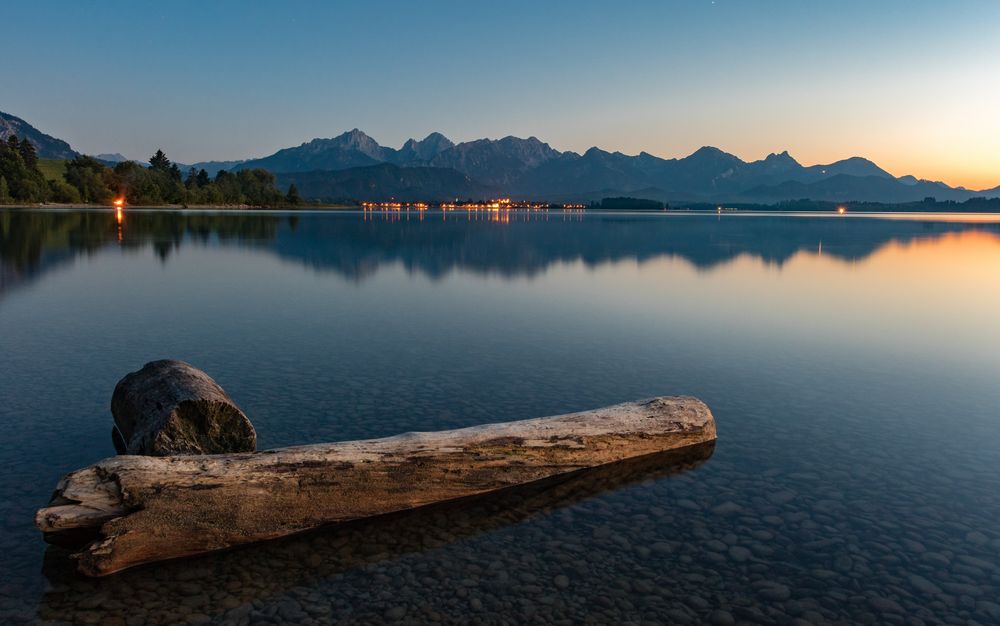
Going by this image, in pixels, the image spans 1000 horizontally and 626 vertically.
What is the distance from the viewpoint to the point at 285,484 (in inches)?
369

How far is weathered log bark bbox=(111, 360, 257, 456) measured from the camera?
429 inches

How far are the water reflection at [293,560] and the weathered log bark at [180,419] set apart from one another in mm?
2322

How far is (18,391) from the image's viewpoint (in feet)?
51.6

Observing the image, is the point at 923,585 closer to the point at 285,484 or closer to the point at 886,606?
the point at 886,606

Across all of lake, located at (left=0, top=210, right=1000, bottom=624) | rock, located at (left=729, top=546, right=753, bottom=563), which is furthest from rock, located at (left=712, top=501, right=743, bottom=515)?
rock, located at (left=729, top=546, right=753, bottom=563)

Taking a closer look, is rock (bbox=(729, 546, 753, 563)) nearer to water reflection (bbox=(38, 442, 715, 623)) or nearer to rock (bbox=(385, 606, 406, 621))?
water reflection (bbox=(38, 442, 715, 623))

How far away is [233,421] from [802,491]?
398 inches

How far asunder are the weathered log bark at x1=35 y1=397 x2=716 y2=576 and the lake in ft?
1.06

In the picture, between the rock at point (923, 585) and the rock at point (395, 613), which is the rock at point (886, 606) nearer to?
the rock at point (923, 585)

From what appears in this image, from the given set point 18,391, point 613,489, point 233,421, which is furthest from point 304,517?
point 18,391

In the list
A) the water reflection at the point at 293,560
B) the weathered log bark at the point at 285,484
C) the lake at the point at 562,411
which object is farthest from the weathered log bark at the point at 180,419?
the water reflection at the point at 293,560

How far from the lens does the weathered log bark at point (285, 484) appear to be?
336 inches

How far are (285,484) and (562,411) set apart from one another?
7.61 metres

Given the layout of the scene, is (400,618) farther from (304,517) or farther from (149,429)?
(149,429)
